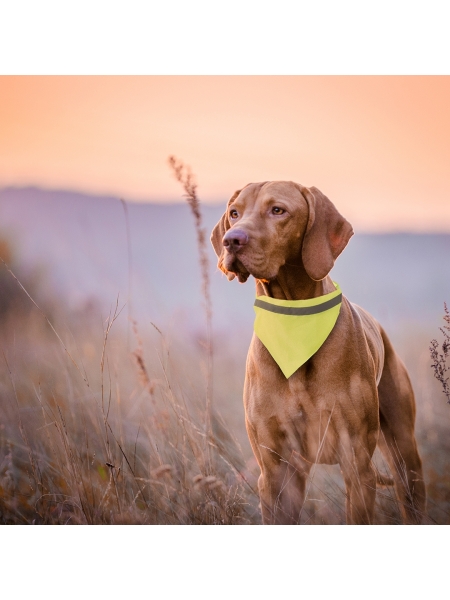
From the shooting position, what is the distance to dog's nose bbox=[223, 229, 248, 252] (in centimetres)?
286

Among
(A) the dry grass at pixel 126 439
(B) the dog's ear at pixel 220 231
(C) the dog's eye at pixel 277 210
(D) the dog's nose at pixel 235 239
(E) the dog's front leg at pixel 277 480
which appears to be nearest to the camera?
(D) the dog's nose at pixel 235 239

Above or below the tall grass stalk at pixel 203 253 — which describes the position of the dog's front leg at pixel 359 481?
below

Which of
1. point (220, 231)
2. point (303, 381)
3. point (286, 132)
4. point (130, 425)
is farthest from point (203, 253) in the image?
point (130, 425)

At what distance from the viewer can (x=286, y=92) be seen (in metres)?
3.54

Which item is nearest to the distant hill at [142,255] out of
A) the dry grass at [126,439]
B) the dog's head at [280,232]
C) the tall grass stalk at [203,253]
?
the tall grass stalk at [203,253]

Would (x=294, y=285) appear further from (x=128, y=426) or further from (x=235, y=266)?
(x=128, y=426)

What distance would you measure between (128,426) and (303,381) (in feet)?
3.68

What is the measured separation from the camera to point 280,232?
301 cm

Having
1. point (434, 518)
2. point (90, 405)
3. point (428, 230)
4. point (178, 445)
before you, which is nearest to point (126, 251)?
point (90, 405)

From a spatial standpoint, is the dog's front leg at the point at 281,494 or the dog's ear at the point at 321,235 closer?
the dog's ear at the point at 321,235

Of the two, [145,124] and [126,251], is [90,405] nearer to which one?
[126,251]

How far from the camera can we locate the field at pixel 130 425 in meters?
3.45

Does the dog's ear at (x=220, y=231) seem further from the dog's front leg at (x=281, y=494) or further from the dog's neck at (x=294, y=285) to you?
the dog's front leg at (x=281, y=494)

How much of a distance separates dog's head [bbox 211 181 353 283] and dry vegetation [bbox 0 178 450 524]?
844 millimetres
